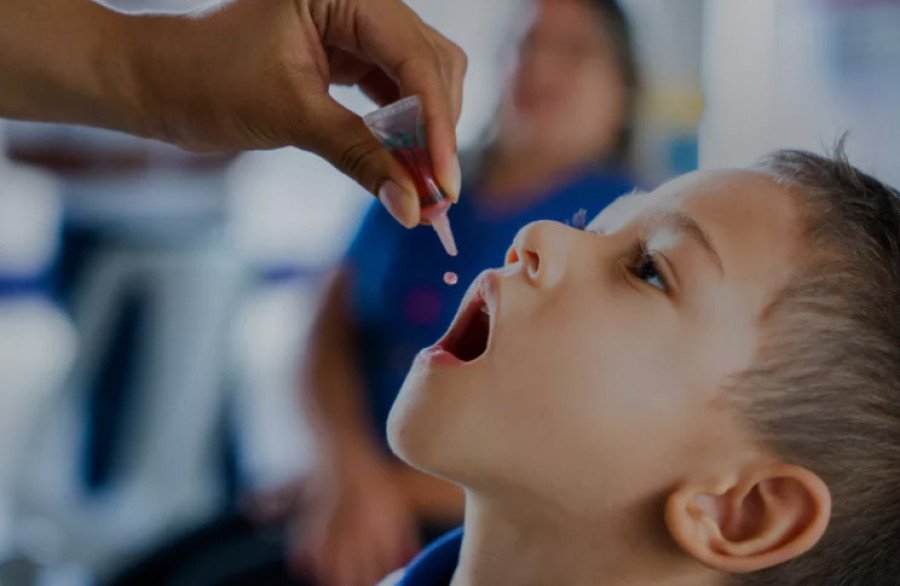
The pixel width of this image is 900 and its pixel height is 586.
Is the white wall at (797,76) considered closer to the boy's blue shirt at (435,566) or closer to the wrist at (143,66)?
the boy's blue shirt at (435,566)

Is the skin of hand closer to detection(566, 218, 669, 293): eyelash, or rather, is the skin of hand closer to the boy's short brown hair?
detection(566, 218, 669, 293): eyelash

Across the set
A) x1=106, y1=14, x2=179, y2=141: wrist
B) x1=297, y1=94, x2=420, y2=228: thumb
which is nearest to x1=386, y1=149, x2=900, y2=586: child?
x1=297, y1=94, x2=420, y2=228: thumb

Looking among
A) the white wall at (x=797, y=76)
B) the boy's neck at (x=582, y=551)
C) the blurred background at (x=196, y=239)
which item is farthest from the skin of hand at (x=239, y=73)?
the white wall at (x=797, y=76)

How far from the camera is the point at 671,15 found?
2082mm

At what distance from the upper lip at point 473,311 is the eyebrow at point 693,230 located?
142 millimetres

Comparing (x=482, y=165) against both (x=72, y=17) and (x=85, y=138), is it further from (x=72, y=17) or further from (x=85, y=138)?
(x=85, y=138)

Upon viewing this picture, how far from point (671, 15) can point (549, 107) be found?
820 mm

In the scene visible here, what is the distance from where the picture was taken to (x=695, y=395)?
2.49ft

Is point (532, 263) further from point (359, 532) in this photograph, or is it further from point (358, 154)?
point (359, 532)

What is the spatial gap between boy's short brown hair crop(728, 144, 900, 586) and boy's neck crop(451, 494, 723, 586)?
0.21 feet

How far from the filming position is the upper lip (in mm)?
793

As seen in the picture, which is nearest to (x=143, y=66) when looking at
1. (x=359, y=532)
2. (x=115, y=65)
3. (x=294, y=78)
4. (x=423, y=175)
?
(x=115, y=65)

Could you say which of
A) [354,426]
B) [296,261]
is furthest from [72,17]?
[296,261]

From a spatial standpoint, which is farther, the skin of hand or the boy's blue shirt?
the boy's blue shirt
